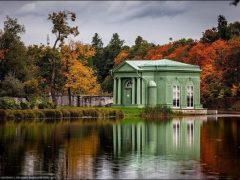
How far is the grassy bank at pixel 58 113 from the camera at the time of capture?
180 ft

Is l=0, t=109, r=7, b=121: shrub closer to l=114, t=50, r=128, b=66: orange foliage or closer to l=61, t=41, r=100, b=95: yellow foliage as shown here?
l=61, t=41, r=100, b=95: yellow foliage

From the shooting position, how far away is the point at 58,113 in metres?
58.5

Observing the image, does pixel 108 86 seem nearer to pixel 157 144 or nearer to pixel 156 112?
pixel 156 112

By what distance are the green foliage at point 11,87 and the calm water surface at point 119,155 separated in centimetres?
3038

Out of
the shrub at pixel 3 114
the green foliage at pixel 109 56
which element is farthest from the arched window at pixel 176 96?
the green foliage at pixel 109 56

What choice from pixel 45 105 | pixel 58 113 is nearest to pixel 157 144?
pixel 58 113

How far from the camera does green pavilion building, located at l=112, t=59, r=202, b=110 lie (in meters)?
74.1

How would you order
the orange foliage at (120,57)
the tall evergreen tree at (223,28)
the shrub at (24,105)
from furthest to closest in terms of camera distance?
the orange foliage at (120,57) → the tall evergreen tree at (223,28) → the shrub at (24,105)

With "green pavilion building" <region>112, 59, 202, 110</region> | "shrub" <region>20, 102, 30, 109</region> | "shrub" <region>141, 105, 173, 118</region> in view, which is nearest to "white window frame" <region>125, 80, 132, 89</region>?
"green pavilion building" <region>112, 59, 202, 110</region>

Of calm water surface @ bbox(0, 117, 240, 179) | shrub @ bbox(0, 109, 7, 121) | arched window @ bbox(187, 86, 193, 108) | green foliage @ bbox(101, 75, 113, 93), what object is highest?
green foliage @ bbox(101, 75, 113, 93)

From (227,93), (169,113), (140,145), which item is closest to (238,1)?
(140,145)

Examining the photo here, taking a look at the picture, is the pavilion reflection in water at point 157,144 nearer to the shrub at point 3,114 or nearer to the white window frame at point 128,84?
the shrub at point 3,114

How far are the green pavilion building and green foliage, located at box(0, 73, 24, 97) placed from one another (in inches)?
552

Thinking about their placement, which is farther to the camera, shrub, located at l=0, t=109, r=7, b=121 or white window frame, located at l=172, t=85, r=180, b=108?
white window frame, located at l=172, t=85, r=180, b=108
